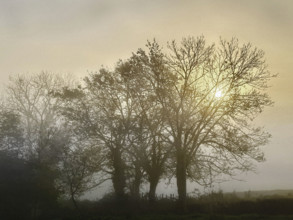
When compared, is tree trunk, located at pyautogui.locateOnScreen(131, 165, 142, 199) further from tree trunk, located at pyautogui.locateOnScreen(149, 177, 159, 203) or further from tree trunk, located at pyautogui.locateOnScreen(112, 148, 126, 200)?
tree trunk, located at pyautogui.locateOnScreen(149, 177, 159, 203)

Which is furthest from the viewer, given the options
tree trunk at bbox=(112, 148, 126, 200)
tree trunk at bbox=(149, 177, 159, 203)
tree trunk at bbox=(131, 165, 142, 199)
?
tree trunk at bbox=(131, 165, 142, 199)

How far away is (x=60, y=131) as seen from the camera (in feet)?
156

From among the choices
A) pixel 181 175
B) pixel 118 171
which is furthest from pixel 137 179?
pixel 181 175

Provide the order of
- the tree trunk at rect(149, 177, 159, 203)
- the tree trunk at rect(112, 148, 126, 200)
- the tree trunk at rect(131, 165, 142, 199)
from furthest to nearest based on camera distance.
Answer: the tree trunk at rect(131, 165, 142, 199)
the tree trunk at rect(112, 148, 126, 200)
the tree trunk at rect(149, 177, 159, 203)

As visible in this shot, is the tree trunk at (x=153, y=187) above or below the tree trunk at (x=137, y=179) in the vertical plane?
below

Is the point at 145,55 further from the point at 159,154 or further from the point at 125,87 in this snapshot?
the point at 159,154

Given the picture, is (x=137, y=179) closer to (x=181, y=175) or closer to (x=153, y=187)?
(x=153, y=187)

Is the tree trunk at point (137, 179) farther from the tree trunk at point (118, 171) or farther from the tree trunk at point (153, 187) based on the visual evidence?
the tree trunk at point (153, 187)

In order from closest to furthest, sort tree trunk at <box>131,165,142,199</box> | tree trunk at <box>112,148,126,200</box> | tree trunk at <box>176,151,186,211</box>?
tree trunk at <box>176,151,186,211</box>, tree trunk at <box>112,148,126,200</box>, tree trunk at <box>131,165,142,199</box>

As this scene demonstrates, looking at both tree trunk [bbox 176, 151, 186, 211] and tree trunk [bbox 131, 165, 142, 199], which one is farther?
tree trunk [bbox 131, 165, 142, 199]

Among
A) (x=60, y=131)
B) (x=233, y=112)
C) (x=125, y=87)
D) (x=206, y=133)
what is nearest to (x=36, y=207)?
(x=60, y=131)

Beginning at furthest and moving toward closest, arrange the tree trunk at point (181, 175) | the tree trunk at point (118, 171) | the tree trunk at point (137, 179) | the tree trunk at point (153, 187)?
the tree trunk at point (137, 179) → the tree trunk at point (118, 171) → the tree trunk at point (153, 187) → the tree trunk at point (181, 175)

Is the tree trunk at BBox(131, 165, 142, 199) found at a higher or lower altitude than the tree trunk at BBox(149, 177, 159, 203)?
higher

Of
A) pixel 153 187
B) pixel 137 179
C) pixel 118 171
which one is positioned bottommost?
pixel 153 187
